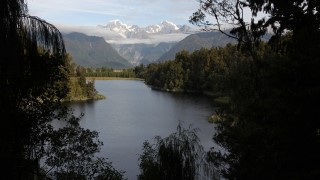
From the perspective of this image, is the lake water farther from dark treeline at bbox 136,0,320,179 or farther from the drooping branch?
the drooping branch

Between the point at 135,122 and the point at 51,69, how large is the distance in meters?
57.6

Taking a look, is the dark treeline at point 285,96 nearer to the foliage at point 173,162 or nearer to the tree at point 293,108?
the tree at point 293,108

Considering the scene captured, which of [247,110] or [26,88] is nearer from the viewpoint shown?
[26,88]

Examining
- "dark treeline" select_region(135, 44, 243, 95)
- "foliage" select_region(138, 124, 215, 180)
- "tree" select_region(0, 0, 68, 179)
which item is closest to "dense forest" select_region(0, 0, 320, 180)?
"tree" select_region(0, 0, 68, 179)

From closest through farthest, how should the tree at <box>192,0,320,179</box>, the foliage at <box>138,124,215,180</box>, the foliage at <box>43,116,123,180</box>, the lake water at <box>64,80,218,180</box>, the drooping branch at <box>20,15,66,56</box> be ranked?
the drooping branch at <box>20,15,66,56</box>
the tree at <box>192,0,320,179</box>
the foliage at <box>43,116,123,180</box>
the foliage at <box>138,124,215,180</box>
the lake water at <box>64,80,218,180</box>

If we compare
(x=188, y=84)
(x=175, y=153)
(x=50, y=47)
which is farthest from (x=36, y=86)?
(x=188, y=84)

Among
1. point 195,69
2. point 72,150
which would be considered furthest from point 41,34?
point 195,69

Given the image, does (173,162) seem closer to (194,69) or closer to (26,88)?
(26,88)

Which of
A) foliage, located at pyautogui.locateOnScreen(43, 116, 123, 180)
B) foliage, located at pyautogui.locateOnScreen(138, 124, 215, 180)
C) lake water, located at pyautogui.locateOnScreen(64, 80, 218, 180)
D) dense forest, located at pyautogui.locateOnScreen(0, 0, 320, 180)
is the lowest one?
lake water, located at pyautogui.locateOnScreen(64, 80, 218, 180)

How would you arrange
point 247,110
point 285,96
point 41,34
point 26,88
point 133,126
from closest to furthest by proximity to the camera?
1. point 41,34
2. point 26,88
3. point 285,96
4. point 247,110
5. point 133,126

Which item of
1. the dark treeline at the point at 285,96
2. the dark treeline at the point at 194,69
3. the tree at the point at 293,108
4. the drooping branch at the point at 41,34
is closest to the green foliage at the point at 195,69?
the dark treeline at the point at 194,69

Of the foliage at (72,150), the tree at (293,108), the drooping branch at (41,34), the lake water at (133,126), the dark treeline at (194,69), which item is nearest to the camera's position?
the drooping branch at (41,34)

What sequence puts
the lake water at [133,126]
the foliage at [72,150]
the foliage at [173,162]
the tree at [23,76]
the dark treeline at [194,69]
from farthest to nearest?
the dark treeline at [194,69] < the lake water at [133,126] < the foliage at [173,162] < the foliage at [72,150] < the tree at [23,76]

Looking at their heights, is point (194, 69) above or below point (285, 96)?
below
